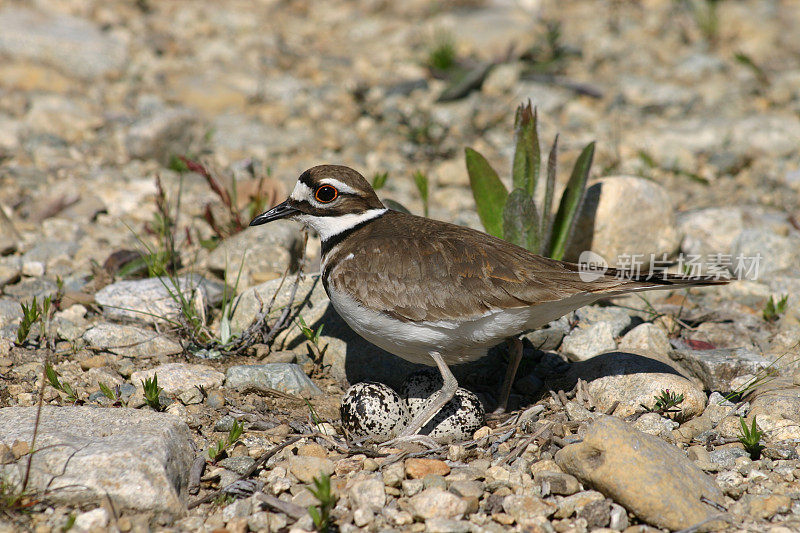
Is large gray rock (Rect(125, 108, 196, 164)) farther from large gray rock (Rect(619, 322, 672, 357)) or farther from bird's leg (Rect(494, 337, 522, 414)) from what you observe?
large gray rock (Rect(619, 322, 672, 357))

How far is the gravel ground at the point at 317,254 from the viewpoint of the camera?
12.2ft

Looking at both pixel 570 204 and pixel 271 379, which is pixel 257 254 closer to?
pixel 271 379

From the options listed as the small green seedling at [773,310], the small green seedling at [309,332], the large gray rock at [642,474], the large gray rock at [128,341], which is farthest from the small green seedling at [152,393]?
the small green seedling at [773,310]

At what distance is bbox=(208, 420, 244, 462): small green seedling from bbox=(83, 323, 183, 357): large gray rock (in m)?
1.10

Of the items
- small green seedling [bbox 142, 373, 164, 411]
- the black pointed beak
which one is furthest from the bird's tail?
small green seedling [bbox 142, 373, 164, 411]

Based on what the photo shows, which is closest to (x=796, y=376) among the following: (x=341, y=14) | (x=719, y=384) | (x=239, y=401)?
(x=719, y=384)

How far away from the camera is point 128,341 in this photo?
5055 mm

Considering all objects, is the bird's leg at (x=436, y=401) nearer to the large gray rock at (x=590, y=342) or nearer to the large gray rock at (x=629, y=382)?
the large gray rock at (x=629, y=382)

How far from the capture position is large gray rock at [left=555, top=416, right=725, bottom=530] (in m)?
3.56

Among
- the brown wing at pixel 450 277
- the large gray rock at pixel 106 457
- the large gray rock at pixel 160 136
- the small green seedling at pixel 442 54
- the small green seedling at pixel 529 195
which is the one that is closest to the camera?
the large gray rock at pixel 106 457

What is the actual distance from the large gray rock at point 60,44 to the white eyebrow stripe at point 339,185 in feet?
17.8

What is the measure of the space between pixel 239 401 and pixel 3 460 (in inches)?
54.1

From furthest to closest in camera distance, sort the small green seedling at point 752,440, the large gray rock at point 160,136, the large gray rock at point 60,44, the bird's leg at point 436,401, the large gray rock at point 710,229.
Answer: the large gray rock at point 60,44
the large gray rock at point 160,136
the large gray rock at point 710,229
the bird's leg at point 436,401
the small green seedling at point 752,440

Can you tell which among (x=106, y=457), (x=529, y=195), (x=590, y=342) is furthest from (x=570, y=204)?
(x=106, y=457)
